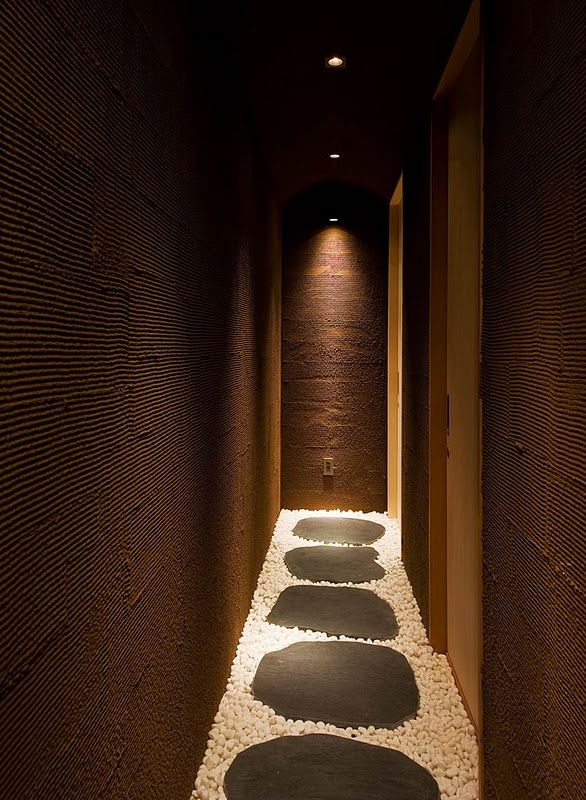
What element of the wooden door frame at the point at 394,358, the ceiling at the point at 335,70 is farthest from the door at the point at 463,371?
the wooden door frame at the point at 394,358

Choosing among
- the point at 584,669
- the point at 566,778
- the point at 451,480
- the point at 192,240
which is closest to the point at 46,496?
the point at 584,669

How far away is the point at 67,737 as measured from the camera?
2.83 ft

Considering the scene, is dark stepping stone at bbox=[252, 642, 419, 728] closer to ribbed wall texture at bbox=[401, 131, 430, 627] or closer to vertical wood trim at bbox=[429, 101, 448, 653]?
vertical wood trim at bbox=[429, 101, 448, 653]

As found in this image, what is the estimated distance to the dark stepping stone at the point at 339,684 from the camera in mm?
2139

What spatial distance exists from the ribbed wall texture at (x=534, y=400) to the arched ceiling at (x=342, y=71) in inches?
25.9

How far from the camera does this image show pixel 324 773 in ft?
6.01

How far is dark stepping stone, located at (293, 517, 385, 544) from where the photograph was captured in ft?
13.6

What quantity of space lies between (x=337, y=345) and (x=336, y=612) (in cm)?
229

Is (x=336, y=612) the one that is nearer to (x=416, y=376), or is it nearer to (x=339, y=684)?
(x=339, y=684)

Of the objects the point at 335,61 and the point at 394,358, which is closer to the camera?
the point at 335,61

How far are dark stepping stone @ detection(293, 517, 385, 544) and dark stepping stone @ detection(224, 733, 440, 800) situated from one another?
84.8 inches

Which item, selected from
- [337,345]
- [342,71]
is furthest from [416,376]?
[337,345]

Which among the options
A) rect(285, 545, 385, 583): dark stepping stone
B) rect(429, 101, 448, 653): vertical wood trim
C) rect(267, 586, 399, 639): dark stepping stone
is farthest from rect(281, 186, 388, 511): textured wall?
rect(429, 101, 448, 653): vertical wood trim

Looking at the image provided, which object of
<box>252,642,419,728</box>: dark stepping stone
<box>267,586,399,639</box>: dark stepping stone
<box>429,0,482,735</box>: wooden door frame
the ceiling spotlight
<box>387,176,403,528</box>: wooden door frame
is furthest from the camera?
<box>387,176,403,528</box>: wooden door frame
